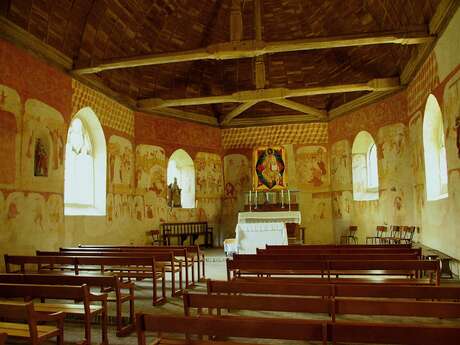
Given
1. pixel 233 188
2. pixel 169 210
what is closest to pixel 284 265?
pixel 169 210

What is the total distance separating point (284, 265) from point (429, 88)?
751cm

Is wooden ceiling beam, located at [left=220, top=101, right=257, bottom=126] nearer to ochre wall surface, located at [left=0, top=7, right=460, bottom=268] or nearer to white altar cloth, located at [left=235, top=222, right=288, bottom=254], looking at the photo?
ochre wall surface, located at [left=0, top=7, right=460, bottom=268]

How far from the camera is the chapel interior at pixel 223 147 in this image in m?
8.14

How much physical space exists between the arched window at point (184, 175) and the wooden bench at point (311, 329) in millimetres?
15743


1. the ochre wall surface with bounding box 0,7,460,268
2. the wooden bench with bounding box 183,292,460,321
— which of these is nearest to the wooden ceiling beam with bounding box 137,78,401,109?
the ochre wall surface with bounding box 0,7,460,268

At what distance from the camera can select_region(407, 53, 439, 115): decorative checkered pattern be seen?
36.7 ft

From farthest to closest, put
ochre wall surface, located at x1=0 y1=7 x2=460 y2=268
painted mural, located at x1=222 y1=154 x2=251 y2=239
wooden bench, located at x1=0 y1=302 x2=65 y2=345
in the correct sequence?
painted mural, located at x1=222 y1=154 x2=251 y2=239, ochre wall surface, located at x1=0 y1=7 x2=460 y2=268, wooden bench, located at x1=0 y1=302 x2=65 y2=345

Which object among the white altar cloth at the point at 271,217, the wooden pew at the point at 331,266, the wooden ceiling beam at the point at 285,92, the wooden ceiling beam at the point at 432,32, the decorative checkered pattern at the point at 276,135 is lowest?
the wooden pew at the point at 331,266

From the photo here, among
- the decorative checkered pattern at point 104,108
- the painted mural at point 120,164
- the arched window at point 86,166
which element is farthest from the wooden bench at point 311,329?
the painted mural at point 120,164

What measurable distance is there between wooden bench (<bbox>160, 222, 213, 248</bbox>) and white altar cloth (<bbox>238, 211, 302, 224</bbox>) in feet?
9.73

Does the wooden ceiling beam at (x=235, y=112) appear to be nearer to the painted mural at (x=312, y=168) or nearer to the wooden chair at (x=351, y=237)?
the painted mural at (x=312, y=168)

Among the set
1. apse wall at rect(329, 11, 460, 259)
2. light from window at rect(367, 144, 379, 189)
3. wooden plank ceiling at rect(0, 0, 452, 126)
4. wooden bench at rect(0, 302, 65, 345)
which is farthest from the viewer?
light from window at rect(367, 144, 379, 189)

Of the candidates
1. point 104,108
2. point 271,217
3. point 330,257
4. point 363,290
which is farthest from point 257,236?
point 363,290

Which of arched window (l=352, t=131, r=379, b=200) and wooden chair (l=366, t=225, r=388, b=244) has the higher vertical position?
arched window (l=352, t=131, r=379, b=200)
